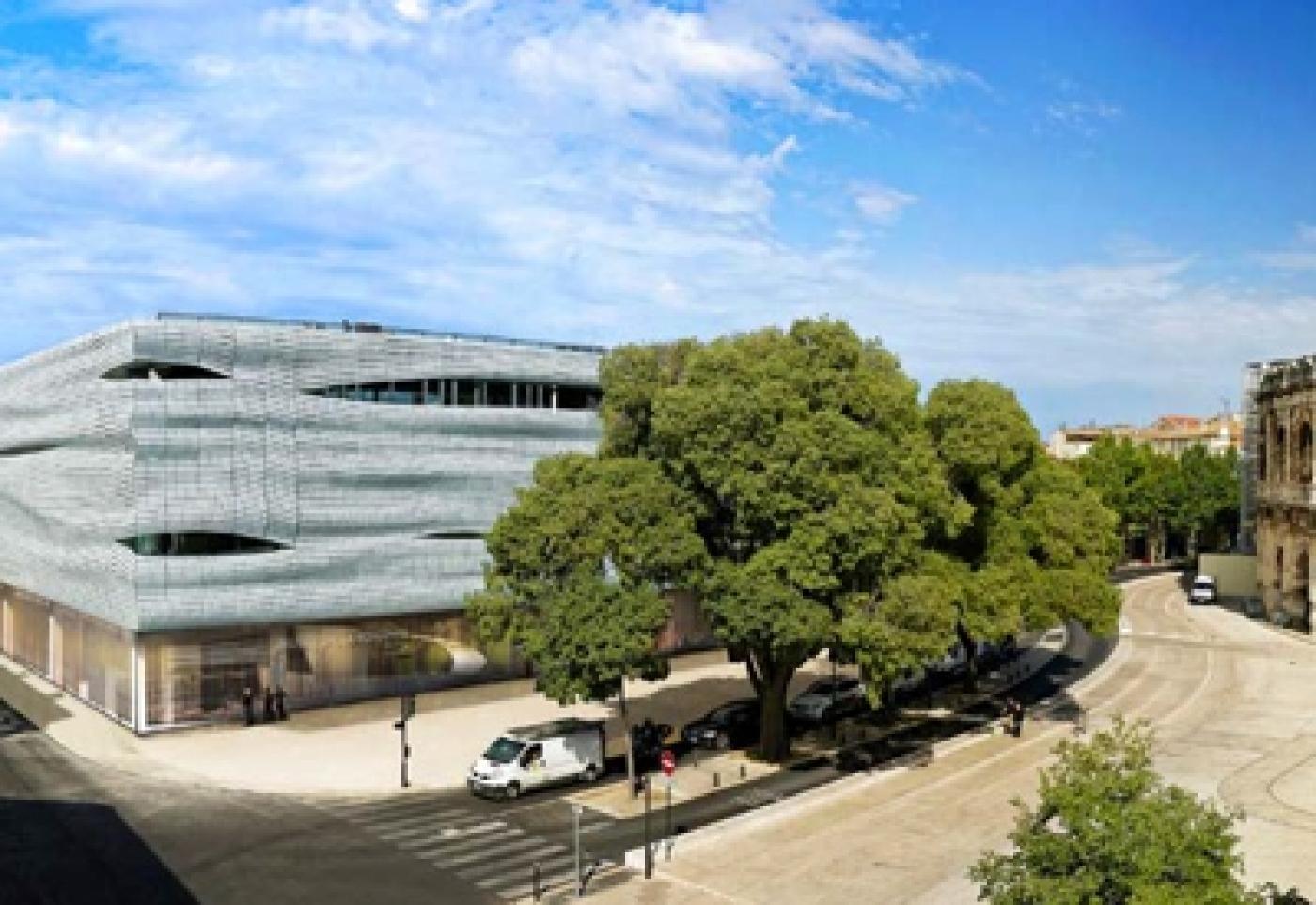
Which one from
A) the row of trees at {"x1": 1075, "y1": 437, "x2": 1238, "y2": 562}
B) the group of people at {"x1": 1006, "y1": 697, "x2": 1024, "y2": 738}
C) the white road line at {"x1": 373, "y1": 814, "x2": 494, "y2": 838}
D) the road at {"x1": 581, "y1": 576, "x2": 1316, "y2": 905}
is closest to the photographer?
the road at {"x1": 581, "y1": 576, "x2": 1316, "y2": 905}

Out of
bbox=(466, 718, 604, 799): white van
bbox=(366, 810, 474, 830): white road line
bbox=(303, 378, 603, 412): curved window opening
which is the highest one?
bbox=(303, 378, 603, 412): curved window opening

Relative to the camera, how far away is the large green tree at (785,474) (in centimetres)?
3169

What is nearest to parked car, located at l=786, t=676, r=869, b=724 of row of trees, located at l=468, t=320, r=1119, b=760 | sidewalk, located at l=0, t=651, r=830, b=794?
sidewalk, located at l=0, t=651, r=830, b=794

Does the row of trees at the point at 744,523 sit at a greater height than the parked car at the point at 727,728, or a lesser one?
greater

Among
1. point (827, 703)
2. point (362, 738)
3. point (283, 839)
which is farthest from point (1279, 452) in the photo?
point (283, 839)

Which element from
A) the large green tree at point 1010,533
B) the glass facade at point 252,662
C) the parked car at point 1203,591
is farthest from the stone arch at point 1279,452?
the glass facade at point 252,662

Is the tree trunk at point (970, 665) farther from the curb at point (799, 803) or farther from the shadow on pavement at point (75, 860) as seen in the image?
the shadow on pavement at point (75, 860)

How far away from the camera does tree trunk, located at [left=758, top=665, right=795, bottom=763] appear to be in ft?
116

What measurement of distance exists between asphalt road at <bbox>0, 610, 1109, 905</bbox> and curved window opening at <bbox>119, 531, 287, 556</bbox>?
8235mm

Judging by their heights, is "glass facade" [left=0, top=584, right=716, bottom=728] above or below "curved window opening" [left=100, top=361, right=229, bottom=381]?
below

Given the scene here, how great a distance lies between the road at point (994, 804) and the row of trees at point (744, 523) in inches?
169

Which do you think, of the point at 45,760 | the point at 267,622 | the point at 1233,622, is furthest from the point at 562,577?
the point at 1233,622

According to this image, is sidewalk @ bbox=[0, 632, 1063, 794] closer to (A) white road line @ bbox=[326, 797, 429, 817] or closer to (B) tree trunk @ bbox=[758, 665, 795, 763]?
(B) tree trunk @ bbox=[758, 665, 795, 763]

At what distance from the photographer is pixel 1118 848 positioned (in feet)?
46.9
